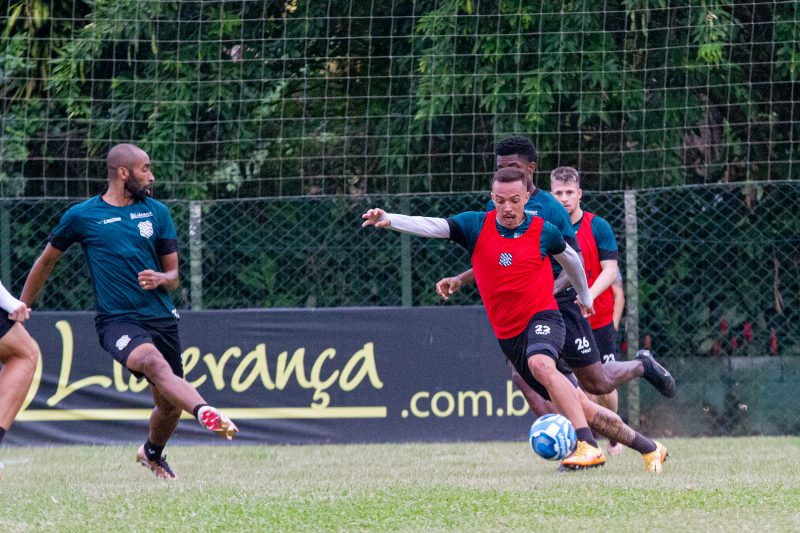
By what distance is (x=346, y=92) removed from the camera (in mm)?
12039

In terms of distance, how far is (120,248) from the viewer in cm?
726

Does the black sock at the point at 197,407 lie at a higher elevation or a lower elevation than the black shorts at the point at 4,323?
lower

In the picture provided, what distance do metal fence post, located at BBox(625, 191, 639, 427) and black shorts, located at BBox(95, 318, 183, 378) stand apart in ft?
15.5

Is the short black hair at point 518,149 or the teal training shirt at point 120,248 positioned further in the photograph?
the short black hair at point 518,149

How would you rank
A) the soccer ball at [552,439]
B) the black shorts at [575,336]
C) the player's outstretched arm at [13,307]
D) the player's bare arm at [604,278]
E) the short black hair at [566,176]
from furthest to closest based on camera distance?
the short black hair at [566,176] → the player's bare arm at [604,278] → the black shorts at [575,336] → the player's outstretched arm at [13,307] → the soccer ball at [552,439]

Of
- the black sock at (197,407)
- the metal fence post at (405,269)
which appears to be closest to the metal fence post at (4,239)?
the metal fence post at (405,269)

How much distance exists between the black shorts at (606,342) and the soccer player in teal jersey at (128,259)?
304 cm

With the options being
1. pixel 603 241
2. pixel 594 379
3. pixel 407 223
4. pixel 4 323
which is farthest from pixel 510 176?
pixel 4 323

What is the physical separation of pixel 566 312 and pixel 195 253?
4.12 m

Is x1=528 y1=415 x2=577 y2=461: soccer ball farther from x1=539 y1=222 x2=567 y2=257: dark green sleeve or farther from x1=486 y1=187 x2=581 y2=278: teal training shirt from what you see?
x1=486 y1=187 x2=581 y2=278: teal training shirt

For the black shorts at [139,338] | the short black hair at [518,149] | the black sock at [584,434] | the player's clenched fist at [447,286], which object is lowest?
the black sock at [584,434]

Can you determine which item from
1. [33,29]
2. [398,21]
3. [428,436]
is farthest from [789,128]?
[33,29]

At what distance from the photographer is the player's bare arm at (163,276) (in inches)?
280

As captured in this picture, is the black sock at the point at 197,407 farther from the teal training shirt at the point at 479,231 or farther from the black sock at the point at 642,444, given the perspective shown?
the black sock at the point at 642,444
